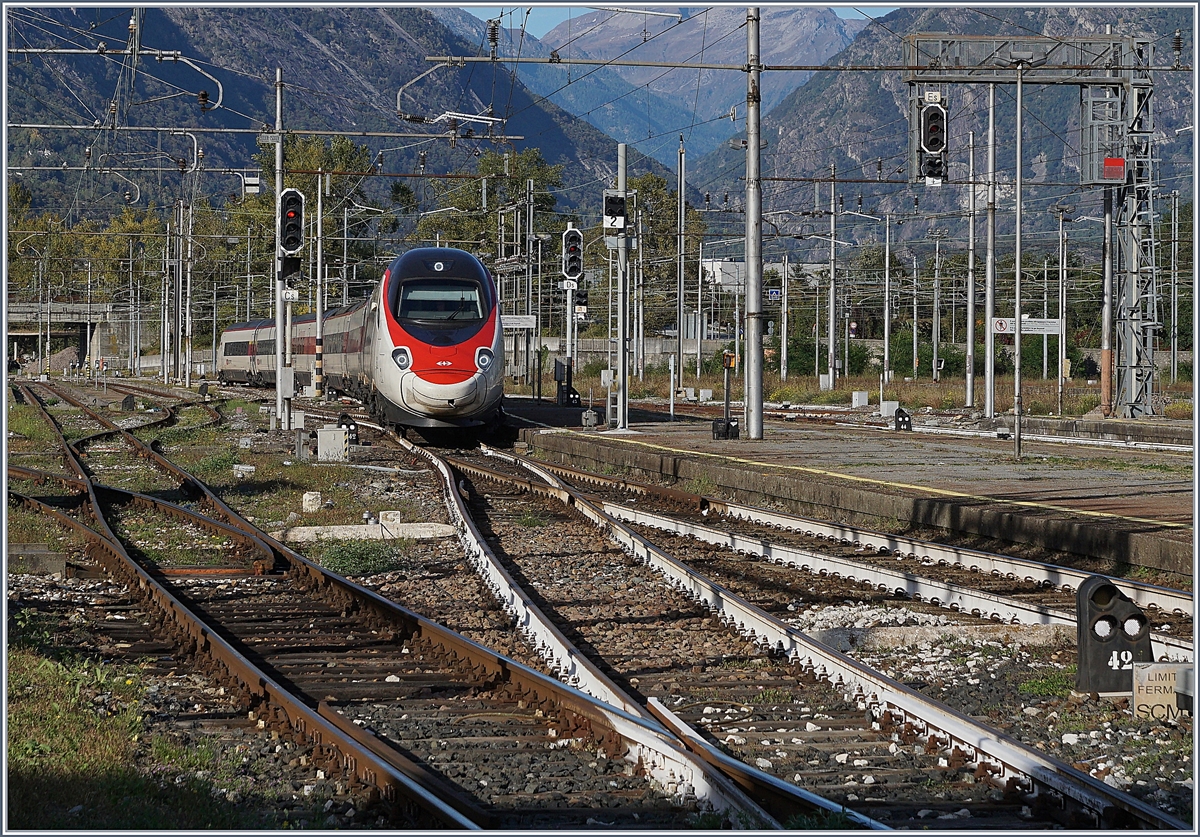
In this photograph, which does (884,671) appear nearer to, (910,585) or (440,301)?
(910,585)

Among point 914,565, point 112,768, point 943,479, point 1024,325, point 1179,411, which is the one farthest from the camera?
point 1179,411

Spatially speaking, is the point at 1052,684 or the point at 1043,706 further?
the point at 1052,684

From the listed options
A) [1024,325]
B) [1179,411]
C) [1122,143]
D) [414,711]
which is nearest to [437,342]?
[1024,325]

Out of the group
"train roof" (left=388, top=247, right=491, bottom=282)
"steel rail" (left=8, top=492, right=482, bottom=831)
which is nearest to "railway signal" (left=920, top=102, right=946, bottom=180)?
"train roof" (left=388, top=247, right=491, bottom=282)

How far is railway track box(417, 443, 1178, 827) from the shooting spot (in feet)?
17.8

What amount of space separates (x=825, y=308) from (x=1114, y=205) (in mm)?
65231

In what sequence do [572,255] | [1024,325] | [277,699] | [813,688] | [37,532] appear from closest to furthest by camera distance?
[277,699] → [813,688] → [37,532] → [1024,325] → [572,255]

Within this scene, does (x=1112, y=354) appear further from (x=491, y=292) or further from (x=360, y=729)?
(x=360, y=729)

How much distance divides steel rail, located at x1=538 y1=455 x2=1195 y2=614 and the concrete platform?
2.60ft

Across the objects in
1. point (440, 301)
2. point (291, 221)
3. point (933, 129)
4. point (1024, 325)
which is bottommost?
point (1024, 325)

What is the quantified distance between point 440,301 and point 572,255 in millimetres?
5571

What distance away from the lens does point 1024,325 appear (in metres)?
24.8

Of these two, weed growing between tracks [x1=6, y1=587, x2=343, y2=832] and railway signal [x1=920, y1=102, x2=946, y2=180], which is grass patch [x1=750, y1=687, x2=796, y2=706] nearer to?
weed growing between tracks [x1=6, y1=587, x2=343, y2=832]

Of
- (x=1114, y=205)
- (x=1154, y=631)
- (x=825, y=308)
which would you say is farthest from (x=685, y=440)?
(x=825, y=308)
